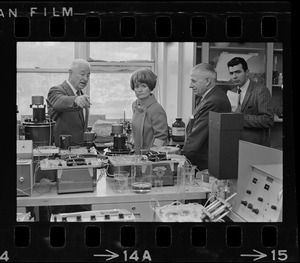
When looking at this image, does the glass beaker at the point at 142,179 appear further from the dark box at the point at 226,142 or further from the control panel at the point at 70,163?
the dark box at the point at 226,142

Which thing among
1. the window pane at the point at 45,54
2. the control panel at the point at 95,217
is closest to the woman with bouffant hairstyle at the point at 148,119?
the window pane at the point at 45,54

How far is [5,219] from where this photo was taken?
1.65 m

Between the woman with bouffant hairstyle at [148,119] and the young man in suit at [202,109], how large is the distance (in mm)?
203

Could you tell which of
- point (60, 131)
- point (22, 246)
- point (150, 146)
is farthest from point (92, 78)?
point (22, 246)

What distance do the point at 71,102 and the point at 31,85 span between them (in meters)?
0.34

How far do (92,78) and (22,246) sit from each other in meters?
0.90

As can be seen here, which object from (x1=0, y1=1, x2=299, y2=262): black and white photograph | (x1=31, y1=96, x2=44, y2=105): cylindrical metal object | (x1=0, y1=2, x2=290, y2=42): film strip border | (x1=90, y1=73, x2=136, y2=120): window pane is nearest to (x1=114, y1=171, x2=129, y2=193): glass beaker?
(x1=0, y1=1, x2=299, y2=262): black and white photograph

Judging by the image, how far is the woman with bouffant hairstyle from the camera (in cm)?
235

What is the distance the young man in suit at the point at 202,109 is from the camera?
7.07 feet

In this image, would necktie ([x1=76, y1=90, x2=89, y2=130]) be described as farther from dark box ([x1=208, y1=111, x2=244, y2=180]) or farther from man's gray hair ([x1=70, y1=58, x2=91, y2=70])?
dark box ([x1=208, y1=111, x2=244, y2=180])

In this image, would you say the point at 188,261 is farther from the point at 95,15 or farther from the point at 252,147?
the point at 95,15

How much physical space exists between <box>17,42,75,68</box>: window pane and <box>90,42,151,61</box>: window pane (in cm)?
11

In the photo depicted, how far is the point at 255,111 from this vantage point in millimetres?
2016

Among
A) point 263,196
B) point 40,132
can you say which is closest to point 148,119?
point 40,132
